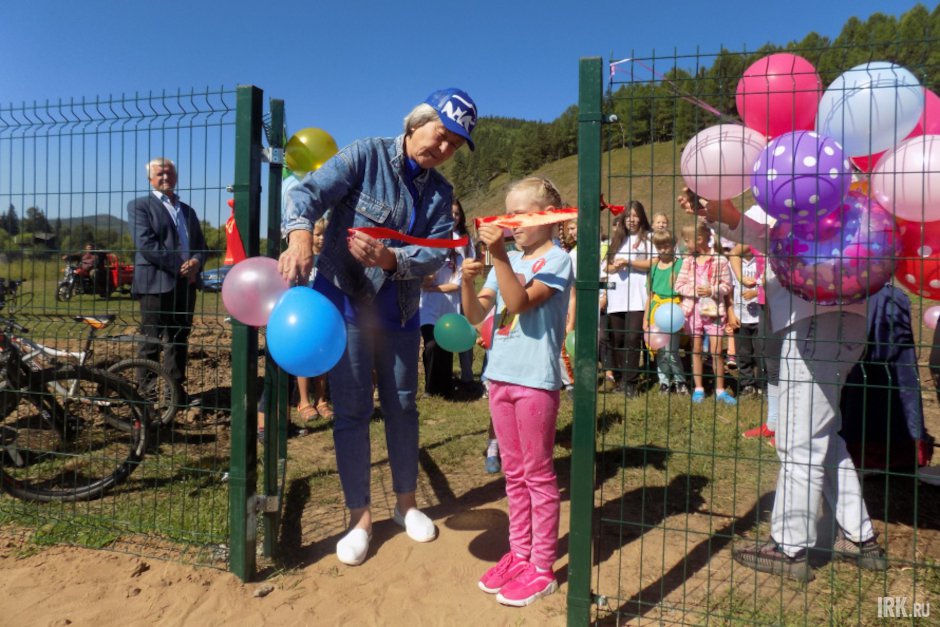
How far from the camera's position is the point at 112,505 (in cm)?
381

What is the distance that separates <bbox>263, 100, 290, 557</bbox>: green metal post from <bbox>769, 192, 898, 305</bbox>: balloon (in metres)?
2.04

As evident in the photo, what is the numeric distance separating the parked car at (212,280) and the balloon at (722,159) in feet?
6.66

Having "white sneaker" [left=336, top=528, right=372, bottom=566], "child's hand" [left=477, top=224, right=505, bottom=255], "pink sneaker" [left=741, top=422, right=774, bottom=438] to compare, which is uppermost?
"child's hand" [left=477, top=224, right=505, bottom=255]

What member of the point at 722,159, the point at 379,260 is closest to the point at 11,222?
the point at 379,260

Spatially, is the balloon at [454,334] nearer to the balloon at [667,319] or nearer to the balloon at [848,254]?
the balloon at [667,319]

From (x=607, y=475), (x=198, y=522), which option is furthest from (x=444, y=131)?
(x=607, y=475)

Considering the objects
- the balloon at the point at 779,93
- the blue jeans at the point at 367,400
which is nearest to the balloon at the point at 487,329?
the blue jeans at the point at 367,400

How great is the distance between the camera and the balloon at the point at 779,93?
2.51 metres

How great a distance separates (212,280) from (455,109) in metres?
1.41

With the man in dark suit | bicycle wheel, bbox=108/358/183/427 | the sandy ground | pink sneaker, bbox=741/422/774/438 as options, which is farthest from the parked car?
pink sneaker, bbox=741/422/774/438

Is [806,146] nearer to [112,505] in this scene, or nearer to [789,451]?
[789,451]

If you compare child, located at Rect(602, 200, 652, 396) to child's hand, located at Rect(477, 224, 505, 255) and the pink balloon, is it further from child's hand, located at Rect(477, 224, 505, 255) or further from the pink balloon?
child's hand, located at Rect(477, 224, 505, 255)

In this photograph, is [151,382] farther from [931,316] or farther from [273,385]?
[931,316]

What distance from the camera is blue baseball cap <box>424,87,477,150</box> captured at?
9.27 ft
